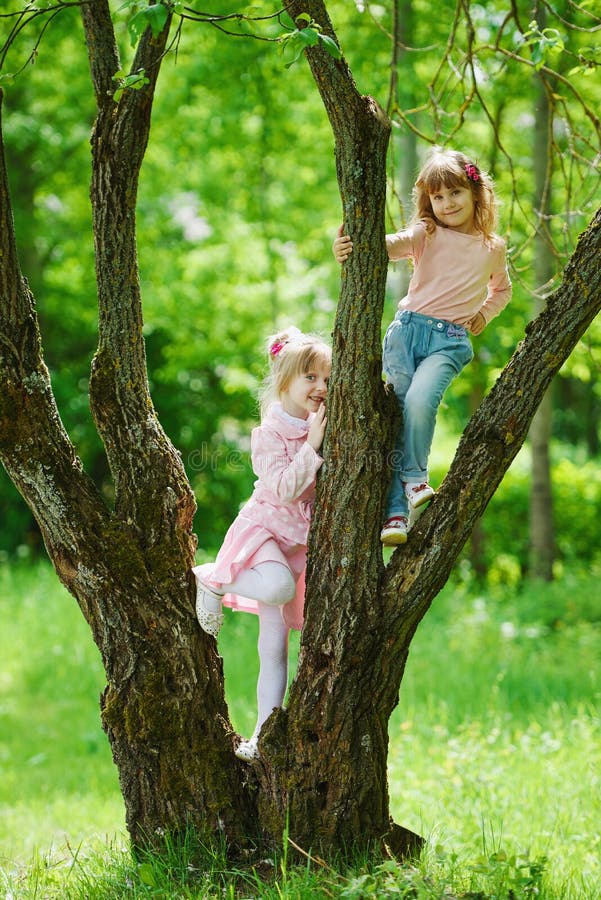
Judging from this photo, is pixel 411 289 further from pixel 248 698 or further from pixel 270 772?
pixel 248 698

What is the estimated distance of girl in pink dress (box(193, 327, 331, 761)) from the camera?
3262 millimetres

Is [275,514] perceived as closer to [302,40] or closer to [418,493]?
[418,493]

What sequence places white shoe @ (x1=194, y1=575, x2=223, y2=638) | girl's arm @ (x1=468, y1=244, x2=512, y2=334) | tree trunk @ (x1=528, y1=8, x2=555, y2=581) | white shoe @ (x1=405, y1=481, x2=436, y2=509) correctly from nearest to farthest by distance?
white shoe @ (x1=405, y1=481, x2=436, y2=509)
white shoe @ (x1=194, y1=575, x2=223, y2=638)
girl's arm @ (x1=468, y1=244, x2=512, y2=334)
tree trunk @ (x1=528, y1=8, x2=555, y2=581)

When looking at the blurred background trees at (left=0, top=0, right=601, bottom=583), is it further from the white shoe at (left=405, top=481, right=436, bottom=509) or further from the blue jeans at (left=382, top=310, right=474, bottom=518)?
the white shoe at (left=405, top=481, right=436, bottom=509)

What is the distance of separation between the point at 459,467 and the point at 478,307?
2.26 ft

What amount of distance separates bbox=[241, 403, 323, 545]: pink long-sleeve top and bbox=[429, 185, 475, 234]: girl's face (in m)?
0.85

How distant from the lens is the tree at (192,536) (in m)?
3.05

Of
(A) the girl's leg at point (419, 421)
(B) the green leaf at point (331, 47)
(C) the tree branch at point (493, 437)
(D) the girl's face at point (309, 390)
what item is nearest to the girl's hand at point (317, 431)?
(D) the girl's face at point (309, 390)

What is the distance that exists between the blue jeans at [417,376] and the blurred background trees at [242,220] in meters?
4.77

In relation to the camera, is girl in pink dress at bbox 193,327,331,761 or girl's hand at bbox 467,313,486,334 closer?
girl in pink dress at bbox 193,327,331,761

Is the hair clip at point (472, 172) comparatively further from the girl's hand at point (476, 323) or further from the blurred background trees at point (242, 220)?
the blurred background trees at point (242, 220)

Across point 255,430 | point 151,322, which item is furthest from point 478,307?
point 151,322

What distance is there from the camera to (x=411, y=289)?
3.47 metres

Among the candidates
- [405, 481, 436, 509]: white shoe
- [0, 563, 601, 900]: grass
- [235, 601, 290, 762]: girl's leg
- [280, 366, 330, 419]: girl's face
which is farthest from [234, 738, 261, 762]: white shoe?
[280, 366, 330, 419]: girl's face
